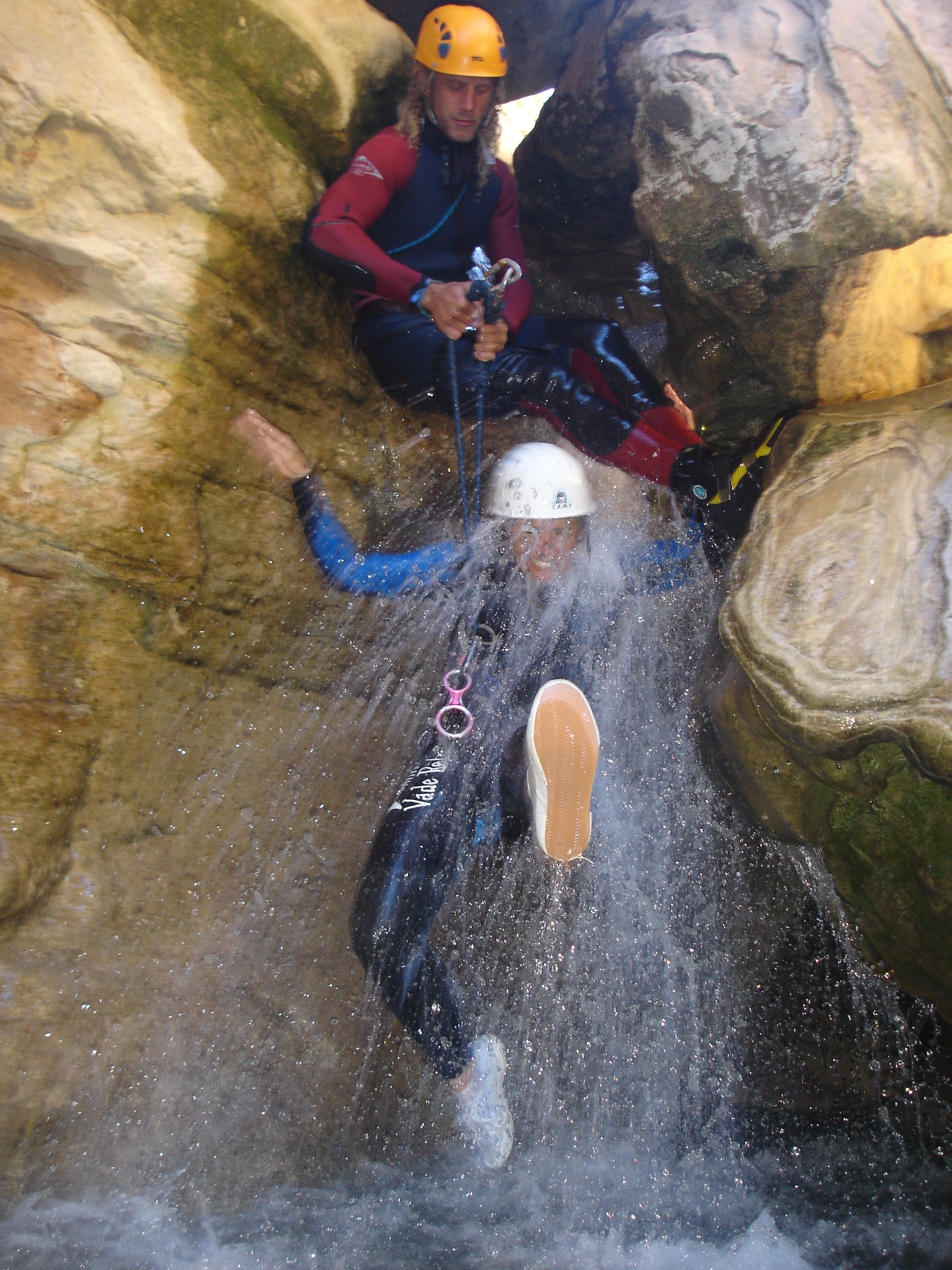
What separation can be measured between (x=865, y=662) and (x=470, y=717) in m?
1.33

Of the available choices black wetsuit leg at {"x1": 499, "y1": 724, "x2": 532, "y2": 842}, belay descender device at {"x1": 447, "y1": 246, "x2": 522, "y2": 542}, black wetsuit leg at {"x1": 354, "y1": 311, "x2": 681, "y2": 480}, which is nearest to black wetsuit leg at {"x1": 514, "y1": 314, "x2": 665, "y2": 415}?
black wetsuit leg at {"x1": 354, "y1": 311, "x2": 681, "y2": 480}

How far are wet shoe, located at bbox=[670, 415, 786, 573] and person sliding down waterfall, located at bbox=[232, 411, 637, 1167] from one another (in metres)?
0.42

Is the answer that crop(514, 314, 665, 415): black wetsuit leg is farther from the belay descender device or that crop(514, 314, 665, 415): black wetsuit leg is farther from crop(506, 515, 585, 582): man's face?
crop(506, 515, 585, 582): man's face

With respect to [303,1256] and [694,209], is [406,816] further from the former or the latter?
[694,209]

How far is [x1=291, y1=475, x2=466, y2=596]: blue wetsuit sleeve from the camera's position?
2.66 metres

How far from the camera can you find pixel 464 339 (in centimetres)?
287

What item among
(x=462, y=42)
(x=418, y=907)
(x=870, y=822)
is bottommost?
(x=418, y=907)

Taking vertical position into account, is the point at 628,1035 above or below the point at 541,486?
below

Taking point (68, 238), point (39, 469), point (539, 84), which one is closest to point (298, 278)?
point (68, 238)

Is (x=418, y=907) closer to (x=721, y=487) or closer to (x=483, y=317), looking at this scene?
(x=721, y=487)

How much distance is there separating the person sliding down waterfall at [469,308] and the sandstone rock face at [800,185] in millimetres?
336

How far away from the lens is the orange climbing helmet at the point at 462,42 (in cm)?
255

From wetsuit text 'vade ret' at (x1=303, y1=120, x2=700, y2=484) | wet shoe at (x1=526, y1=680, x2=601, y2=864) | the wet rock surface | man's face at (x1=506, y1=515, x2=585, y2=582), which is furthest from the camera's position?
man's face at (x1=506, y1=515, x2=585, y2=582)

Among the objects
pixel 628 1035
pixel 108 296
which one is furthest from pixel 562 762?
pixel 108 296
